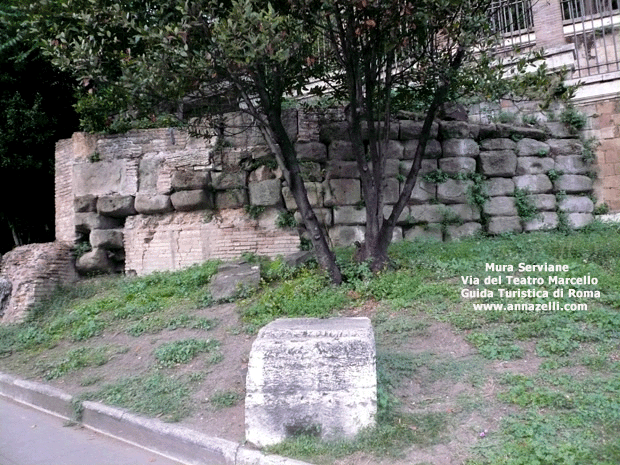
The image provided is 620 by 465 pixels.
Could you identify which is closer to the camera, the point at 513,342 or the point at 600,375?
the point at 600,375

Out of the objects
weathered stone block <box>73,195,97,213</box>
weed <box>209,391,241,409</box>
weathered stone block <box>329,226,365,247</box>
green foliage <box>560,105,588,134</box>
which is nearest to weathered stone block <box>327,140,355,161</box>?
weathered stone block <box>329,226,365,247</box>

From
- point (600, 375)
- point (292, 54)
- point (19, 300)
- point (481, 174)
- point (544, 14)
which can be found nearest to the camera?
point (600, 375)

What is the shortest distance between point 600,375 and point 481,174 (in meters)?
5.70

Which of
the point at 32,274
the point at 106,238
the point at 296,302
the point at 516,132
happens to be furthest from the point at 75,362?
the point at 516,132

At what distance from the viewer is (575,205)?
372 inches

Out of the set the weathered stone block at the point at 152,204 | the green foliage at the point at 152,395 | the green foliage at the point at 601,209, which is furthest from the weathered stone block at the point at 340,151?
the green foliage at the point at 152,395

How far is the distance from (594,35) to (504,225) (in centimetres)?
446

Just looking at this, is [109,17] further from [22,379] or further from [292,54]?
[22,379]

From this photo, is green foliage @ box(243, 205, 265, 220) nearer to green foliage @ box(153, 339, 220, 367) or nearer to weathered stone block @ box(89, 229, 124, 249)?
weathered stone block @ box(89, 229, 124, 249)

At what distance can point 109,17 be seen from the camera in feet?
23.3

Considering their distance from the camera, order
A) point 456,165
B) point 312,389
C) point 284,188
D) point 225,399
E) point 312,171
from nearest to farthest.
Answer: point 312,389, point 225,399, point 312,171, point 284,188, point 456,165

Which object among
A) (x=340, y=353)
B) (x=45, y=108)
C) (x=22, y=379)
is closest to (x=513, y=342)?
(x=340, y=353)

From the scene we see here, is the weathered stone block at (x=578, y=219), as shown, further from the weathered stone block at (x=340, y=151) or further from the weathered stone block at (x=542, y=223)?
the weathered stone block at (x=340, y=151)

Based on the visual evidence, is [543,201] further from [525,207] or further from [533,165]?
[533,165]
